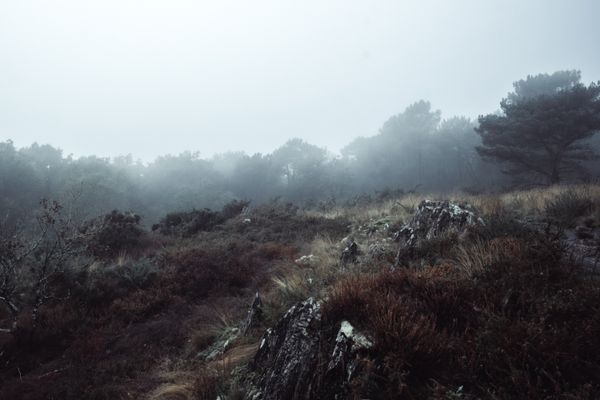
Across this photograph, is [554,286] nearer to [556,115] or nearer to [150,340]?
[150,340]

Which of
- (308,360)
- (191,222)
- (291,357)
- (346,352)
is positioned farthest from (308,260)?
(191,222)

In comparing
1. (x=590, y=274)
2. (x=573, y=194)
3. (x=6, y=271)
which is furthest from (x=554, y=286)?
(x=6, y=271)

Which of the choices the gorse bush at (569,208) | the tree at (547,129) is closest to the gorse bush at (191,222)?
the gorse bush at (569,208)

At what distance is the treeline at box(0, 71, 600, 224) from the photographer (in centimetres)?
1874

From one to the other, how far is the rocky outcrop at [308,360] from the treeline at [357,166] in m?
16.0

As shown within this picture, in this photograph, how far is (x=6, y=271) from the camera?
5961 mm

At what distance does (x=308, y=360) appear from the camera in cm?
274

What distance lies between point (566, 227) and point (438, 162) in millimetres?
38807

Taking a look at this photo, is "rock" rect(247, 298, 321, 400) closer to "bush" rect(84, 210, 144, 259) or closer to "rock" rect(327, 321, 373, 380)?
"rock" rect(327, 321, 373, 380)

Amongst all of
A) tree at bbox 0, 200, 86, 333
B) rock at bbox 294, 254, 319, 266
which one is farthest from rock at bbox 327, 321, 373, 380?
tree at bbox 0, 200, 86, 333

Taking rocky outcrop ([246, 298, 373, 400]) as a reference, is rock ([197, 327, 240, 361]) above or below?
below

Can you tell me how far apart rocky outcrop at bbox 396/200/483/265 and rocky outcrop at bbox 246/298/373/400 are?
2.46m

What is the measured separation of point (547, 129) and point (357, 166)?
2768 cm

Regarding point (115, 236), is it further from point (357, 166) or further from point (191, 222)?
point (357, 166)
